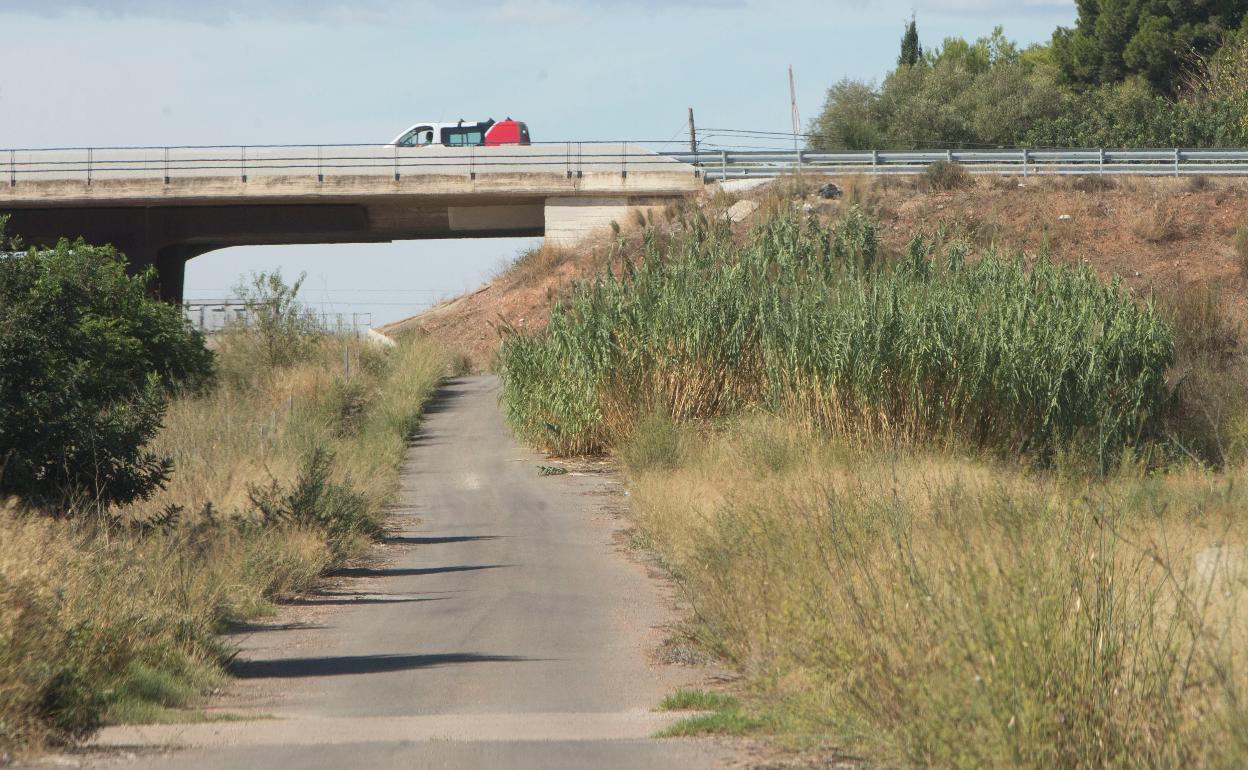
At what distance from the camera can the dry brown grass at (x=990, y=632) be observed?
5965 millimetres

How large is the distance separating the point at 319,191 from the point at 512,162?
641 cm

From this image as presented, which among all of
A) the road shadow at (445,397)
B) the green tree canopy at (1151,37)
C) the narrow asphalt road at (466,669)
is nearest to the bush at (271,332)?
the road shadow at (445,397)

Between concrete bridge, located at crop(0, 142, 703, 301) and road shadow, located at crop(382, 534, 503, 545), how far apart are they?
1157 inches

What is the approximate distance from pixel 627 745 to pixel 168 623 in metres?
4.00

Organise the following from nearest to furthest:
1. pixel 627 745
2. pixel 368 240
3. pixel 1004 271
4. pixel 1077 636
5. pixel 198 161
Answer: pixel 1077 636 → pixel 627 745 → pixel 1004 271 → pixel 198 161 → pixel 368 240

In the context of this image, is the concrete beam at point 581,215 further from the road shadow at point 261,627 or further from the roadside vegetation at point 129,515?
the road shadow at point 261,627

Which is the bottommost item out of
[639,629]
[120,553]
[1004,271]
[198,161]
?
[639,629]

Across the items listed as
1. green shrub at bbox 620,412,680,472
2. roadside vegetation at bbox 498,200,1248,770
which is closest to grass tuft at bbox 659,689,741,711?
roadside vegetation at bbox 498,200,1248,770

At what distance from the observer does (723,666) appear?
31.8 ft

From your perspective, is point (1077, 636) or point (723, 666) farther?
point (723, 666)

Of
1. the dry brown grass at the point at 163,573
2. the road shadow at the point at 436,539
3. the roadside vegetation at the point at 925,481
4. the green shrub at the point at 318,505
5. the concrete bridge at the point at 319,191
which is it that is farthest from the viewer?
the concrete bridge at the point at 319,191

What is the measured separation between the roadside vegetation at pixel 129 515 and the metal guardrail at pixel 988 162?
71.6 ft

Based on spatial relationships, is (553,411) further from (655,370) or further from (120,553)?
(120,553)

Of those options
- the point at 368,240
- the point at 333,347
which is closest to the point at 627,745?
the point at 333,347
